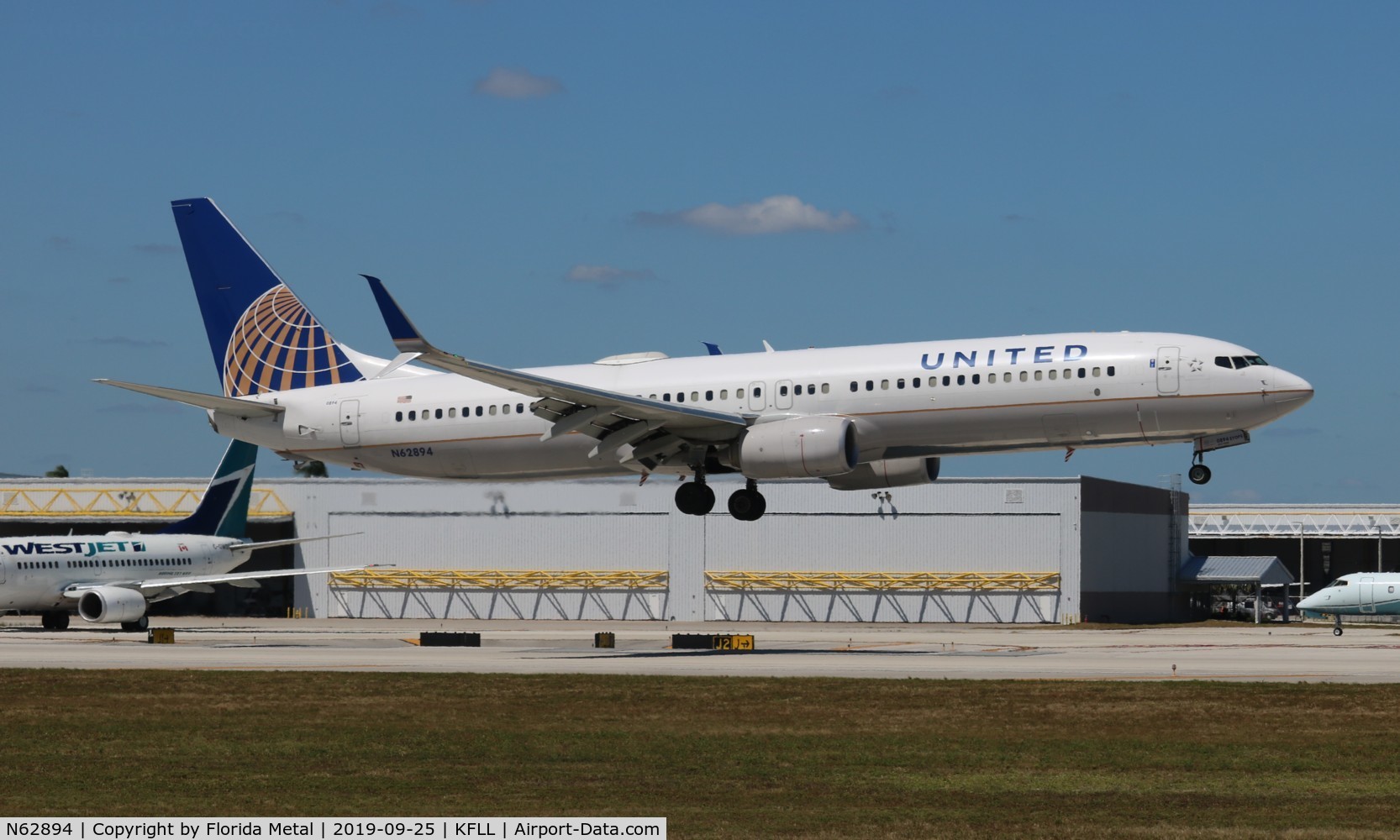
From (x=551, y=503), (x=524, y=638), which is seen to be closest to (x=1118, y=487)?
(x=551, y=503)

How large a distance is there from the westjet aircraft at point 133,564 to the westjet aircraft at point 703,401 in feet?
51.2

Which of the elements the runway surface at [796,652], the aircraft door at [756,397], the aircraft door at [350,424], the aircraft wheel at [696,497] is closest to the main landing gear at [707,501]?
the aircraft wheel at [696,497]

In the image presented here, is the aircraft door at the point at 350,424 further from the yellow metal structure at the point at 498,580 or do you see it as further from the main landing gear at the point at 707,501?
the yellow metal structure at the point at 498,580

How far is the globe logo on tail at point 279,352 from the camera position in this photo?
56.7 m

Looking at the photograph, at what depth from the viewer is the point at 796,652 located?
184 feet

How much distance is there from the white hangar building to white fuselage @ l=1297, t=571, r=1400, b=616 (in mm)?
13522

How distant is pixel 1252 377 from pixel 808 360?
12595 mm

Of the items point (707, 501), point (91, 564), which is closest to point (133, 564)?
point (91, 564)

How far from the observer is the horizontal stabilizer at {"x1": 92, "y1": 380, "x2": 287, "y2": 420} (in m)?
47.0

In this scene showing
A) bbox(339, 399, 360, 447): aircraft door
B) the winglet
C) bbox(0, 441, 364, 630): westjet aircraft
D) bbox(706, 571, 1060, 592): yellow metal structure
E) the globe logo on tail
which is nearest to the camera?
the winglet

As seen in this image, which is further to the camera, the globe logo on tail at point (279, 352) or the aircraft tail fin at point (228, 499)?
the aircraft tail fin at point (228, 499)

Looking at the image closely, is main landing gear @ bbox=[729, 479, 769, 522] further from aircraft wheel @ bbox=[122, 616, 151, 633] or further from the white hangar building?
the white hangar building

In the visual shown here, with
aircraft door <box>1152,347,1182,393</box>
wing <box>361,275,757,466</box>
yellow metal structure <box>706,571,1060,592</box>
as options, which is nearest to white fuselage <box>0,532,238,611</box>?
yellow metal structure <box>706,571,1060,592</box>

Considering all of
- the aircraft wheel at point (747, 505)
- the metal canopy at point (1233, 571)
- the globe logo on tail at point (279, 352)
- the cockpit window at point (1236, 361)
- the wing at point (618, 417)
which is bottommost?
the metal canopy at point (1233, 571)
